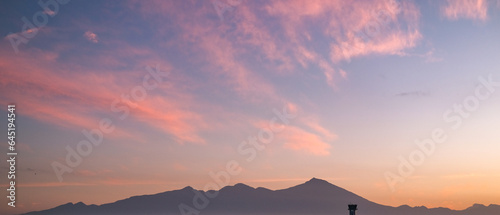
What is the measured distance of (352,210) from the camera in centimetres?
5109

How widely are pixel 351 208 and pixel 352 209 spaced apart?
24 centimetres

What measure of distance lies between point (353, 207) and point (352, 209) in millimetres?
266

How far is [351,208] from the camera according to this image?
51.5m

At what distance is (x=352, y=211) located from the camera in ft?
168

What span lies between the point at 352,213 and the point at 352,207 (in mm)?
691

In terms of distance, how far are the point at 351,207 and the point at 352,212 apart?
0.59 meters

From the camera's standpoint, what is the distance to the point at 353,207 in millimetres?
51344

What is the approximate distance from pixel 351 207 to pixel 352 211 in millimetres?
509

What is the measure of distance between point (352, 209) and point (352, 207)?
0.76ft

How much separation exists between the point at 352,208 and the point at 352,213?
58cm

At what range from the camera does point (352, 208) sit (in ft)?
169
